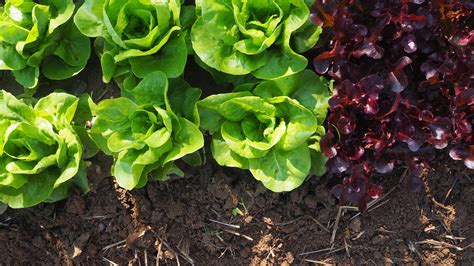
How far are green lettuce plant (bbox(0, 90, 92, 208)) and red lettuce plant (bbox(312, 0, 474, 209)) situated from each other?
1242 mm

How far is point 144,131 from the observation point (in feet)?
9.37

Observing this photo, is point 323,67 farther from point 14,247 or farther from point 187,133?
point 14,247

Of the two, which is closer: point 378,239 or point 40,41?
point 40,41

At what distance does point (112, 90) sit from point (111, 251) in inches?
34.7

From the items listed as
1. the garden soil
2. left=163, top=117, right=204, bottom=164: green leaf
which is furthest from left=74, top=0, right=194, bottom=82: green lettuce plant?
the garden soil

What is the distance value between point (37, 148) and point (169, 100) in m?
0.68

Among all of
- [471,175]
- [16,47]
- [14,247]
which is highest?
[16,47]

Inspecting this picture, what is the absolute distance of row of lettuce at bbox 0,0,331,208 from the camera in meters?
2.78

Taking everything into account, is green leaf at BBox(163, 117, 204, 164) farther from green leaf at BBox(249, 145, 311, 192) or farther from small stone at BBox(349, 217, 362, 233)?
small stone at BBox(349, 217, 362, 233)

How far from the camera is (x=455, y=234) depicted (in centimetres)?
314

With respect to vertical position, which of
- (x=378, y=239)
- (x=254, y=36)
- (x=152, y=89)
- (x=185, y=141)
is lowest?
(x=378, y=239)

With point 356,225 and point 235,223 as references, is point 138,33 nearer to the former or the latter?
point 235,223

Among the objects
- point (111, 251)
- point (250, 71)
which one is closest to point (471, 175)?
point (250, 71)

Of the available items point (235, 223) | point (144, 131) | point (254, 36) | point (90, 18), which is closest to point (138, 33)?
point (90, 18)
